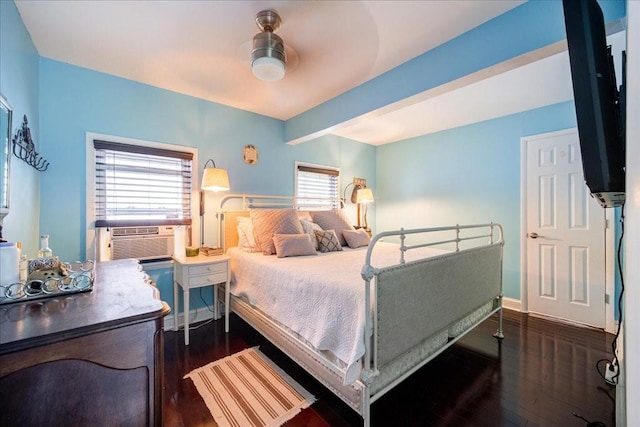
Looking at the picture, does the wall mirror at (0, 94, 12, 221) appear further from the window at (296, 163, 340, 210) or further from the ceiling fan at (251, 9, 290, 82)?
the window at (296, 163, 340, 210)

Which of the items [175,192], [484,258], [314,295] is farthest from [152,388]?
[484,258]

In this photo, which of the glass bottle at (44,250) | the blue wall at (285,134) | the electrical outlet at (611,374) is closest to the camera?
the glass bottle at (44,250)

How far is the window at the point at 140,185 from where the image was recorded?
242 centimetres

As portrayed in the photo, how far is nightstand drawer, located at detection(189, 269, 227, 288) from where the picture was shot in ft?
7.93

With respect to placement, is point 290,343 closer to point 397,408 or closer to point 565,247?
point 397,408

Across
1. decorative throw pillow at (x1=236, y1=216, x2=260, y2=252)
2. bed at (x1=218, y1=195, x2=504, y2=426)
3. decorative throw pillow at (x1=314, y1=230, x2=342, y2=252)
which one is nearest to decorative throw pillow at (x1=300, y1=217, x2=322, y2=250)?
decorative throw pillow at (x1=314, y1=230, x2=342, y2=252)

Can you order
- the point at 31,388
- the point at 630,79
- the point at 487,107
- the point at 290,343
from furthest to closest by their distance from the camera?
the point at 487,107 < the point at 290,343 < the point at 31,388 < the point at 630,79

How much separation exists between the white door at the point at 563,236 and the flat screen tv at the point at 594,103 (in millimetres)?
2625

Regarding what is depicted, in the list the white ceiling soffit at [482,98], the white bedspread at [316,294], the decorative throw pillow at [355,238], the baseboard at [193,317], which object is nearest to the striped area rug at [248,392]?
the white bedspread at [316,294]

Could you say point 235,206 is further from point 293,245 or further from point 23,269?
point 23,269

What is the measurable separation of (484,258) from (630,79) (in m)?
2.12

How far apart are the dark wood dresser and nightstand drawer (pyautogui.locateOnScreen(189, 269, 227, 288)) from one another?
1428 mm

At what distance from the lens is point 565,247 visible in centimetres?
293

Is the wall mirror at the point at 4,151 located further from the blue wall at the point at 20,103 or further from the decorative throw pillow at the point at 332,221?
the decorative throw pillow at the point at 332,221
